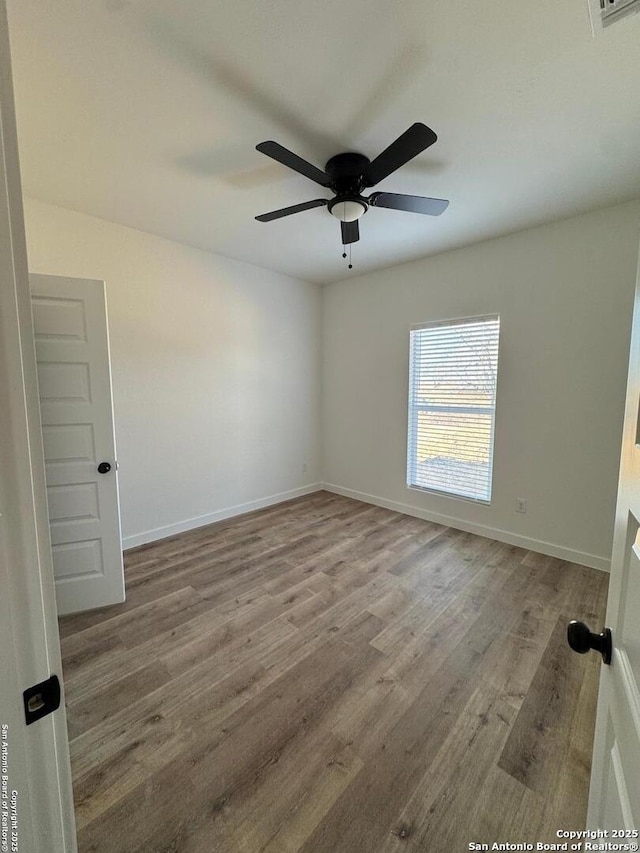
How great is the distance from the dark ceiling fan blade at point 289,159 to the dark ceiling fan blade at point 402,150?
26 cm

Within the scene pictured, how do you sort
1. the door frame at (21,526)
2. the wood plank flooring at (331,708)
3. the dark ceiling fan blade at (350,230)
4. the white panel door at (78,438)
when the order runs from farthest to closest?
1. the dark ceiling fan blade at (350,230)
2. the white panel door at (78,438)
3. the wood plank flooring at (331,708)
4. the door frame at (21,526)

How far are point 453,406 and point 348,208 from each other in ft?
7.17

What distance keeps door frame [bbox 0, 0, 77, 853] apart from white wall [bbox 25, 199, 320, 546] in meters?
2.68

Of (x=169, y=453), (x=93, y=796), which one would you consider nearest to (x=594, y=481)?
(x=93, y=796)

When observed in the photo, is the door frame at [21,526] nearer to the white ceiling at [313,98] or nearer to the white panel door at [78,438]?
the white ceiling at [313,98]

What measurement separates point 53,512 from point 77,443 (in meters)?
0.44

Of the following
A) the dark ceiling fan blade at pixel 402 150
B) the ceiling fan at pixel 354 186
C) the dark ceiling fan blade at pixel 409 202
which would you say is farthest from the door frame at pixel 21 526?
the dark ceiling fan blade at pixel 409 202

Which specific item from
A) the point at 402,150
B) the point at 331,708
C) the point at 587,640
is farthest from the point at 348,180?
the point at 331,708

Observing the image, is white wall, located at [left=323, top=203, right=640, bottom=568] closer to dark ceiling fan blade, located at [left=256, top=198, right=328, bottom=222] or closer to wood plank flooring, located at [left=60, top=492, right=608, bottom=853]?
wood plank flooring, located at [left=60, top=492, right=608, bottom=853]

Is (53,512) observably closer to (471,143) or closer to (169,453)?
(169,453)

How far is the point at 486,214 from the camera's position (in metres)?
2.58

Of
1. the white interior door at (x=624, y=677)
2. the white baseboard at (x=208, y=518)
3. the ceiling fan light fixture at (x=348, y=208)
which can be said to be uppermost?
the ceiling fan light fixture at (x=348, y=208)

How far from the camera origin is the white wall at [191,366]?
2.79m

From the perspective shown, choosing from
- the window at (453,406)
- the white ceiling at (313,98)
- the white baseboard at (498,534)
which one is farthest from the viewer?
the window at (453,406)
